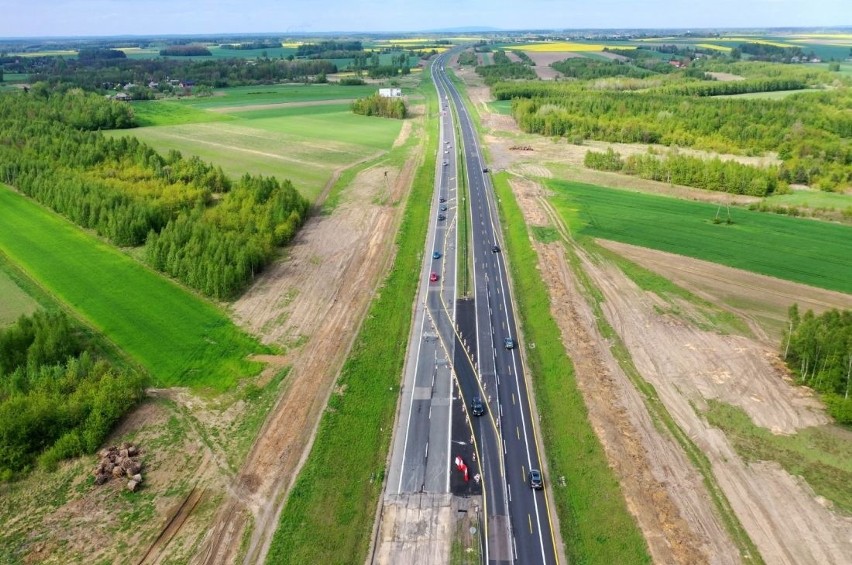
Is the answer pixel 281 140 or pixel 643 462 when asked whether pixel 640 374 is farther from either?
pixel 281 140

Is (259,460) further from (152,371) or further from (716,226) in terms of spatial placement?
(716,226)

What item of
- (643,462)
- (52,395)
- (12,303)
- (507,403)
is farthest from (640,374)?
(12,303)

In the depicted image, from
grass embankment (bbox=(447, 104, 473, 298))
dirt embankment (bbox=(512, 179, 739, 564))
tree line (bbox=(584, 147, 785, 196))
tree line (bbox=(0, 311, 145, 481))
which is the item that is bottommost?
dirt embankment (bbox=(512, 179, 739, 564))

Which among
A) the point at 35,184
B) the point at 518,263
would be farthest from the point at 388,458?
the point at 35,184

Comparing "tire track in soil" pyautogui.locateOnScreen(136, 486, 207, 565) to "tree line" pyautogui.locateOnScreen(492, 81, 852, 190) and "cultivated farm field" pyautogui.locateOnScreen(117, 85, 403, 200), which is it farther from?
"tree line" pyautogui.locateOnScreen(492, 81, 852, 190)

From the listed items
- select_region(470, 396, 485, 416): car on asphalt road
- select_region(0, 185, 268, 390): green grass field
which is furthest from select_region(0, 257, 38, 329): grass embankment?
select_region(470, 396, 485, 416): car on asphalt road

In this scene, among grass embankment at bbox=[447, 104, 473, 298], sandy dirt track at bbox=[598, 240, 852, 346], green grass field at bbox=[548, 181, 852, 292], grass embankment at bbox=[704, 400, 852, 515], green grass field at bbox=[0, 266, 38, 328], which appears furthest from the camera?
green grass field at bbox=[548, 181, 852, 292]
